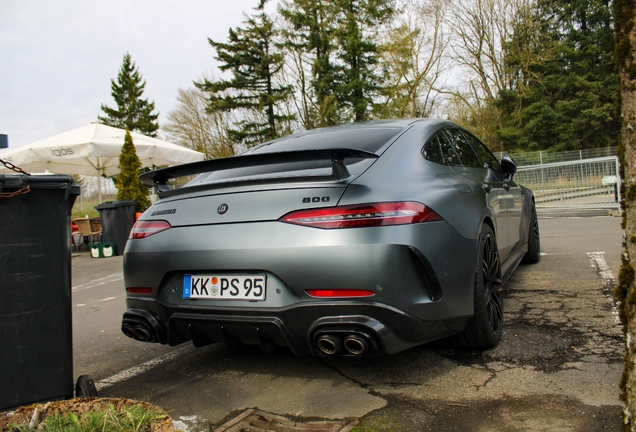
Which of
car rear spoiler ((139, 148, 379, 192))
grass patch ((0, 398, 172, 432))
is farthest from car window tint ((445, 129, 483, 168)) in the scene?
grass patch ((0, 398, 172, 432))

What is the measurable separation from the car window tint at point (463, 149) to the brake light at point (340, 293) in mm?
1566

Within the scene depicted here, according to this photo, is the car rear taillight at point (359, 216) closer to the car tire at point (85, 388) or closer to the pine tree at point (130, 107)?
the car tire at point (85, 388)

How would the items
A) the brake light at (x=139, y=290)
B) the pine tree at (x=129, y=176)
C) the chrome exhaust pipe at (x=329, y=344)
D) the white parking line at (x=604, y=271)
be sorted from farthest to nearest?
the pine tree at (x=129, y=176)
the white parking line at (x=604, y=271)
the brake light at (x=139, y=290)
the chrome exhaust pipe at (x=329, y=344)

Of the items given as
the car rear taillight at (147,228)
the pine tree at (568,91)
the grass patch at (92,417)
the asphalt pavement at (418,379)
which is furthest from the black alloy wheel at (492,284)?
the pine tree at (568,91)

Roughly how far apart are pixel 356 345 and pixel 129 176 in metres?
11.1

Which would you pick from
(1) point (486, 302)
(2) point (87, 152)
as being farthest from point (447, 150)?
(2) point (87, 152)

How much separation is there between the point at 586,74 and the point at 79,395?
3761 centimetres

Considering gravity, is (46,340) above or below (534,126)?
below

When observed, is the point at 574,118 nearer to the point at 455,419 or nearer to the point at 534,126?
the point at 534,126

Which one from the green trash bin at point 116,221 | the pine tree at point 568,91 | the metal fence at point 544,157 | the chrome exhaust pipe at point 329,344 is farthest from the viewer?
the pine tree at point 568,91

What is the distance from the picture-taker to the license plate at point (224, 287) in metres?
2.38

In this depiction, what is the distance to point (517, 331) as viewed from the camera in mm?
3338

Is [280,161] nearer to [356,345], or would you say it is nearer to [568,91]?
[356,345]

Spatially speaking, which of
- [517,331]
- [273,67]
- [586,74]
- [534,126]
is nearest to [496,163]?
[517,331]
